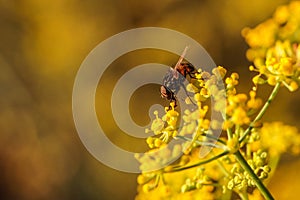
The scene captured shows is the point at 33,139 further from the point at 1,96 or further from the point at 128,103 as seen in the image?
the point at 128,103

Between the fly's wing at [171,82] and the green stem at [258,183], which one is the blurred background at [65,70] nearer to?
the fly's wing at [171,82]

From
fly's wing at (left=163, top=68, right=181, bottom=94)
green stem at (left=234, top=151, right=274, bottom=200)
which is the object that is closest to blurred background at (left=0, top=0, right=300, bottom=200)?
fly's wing at (left=163, top=68, right=181, bottom=94)

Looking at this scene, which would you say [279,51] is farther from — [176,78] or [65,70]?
[65,70]

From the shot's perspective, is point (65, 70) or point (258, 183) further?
point (65, 70)

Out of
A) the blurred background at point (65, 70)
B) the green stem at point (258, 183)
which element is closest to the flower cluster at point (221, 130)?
the green stem at point (258, 183)

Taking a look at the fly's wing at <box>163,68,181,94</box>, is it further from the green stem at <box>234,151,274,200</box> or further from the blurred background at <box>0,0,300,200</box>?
the blurred background at <box>0,0,300,200</box>

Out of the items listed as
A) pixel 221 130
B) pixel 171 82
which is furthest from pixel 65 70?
pixel 221 130
